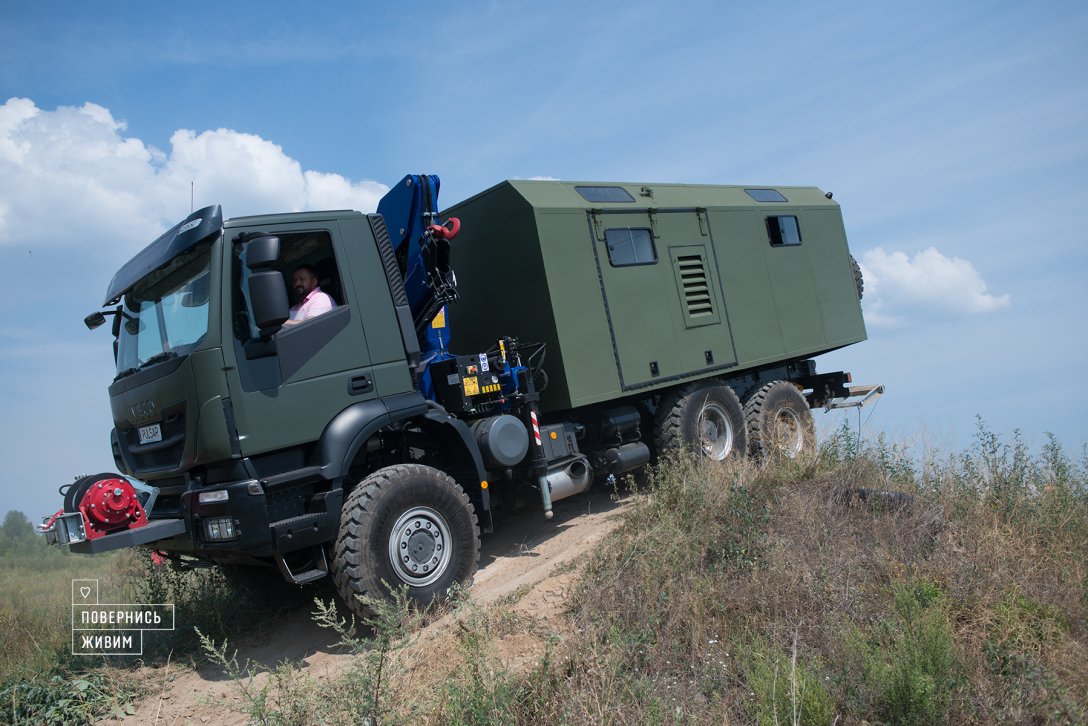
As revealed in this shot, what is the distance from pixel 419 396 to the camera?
20.9ft

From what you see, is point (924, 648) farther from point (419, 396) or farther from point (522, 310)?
point (522, 310)

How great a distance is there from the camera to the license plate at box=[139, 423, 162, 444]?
5.79 m

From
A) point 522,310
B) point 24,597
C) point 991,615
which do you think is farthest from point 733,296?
point 24,597

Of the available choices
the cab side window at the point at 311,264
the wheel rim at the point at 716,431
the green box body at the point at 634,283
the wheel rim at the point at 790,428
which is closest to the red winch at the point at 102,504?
the cab side window at the point at 311,264

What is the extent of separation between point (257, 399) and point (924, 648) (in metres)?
4.53

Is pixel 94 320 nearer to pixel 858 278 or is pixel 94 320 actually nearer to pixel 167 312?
pixel 167 312

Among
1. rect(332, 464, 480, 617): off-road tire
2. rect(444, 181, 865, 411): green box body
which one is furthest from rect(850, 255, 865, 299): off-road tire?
rect(332, 464, 480, 617): off-road tire

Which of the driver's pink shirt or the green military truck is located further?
the driver's pink shirt

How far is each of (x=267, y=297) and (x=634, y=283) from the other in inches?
168

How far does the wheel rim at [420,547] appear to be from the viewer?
19.2 ft

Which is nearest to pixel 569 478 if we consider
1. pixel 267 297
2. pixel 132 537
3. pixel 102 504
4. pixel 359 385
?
pixel 359 385

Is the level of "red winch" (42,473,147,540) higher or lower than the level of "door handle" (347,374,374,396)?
lower

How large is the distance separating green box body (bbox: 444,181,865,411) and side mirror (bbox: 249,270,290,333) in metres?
2.91

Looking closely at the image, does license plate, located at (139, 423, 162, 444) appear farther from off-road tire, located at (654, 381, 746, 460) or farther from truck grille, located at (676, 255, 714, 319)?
truck grille, located at (676, 255, 714, 319)
